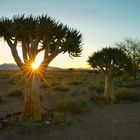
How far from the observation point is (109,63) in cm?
2088

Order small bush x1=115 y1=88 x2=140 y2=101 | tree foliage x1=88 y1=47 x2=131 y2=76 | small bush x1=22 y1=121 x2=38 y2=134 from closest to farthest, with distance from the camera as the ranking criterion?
small bush x1=22 y1=121 x2=38 y2=134 → tree foliage x1=88 y1=47 x2=131 y2=76 → small bush x1=115 y1=88 x2=140 y2=101

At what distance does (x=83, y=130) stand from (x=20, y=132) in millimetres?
2094

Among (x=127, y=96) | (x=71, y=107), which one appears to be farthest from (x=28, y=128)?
(x=127, y=96)

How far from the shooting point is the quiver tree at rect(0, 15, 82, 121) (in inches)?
457

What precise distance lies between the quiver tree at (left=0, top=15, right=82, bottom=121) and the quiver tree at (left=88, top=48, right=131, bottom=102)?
8.47m

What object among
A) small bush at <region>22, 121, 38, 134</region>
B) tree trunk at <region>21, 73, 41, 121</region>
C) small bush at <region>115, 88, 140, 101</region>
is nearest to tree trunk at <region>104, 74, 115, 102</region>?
small bush at <region>115, 88, 140, 101</region>

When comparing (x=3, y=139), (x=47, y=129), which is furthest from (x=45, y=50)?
(x=3, y=139)

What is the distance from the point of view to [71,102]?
15000 mm

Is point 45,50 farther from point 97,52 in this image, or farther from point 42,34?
point 97,52

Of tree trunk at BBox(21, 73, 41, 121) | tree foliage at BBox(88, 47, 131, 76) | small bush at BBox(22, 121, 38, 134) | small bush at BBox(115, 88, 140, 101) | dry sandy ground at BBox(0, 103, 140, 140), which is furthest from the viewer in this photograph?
small bush at BBox(115, 88, 140, 101)

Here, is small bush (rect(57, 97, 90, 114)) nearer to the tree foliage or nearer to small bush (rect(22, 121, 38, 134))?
small bush (rect(22, 121, 38, 134))

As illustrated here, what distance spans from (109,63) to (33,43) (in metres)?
9.69

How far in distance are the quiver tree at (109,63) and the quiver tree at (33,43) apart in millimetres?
8470

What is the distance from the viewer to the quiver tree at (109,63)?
67.6 ft
